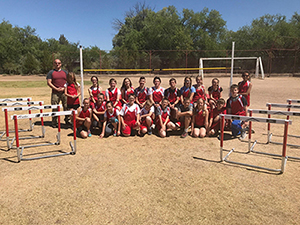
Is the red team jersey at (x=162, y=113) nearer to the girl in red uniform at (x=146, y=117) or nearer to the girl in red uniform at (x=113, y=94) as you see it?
the girl in red uniform at (x=146, y=117)

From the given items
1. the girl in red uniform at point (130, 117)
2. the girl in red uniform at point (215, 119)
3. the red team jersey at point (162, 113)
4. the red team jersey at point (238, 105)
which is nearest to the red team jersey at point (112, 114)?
the girl in red uniform at point (130, 117)

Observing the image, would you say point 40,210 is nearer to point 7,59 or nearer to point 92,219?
point 92,219

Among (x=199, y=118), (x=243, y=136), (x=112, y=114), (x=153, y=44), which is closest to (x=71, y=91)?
(x=112, y=114)

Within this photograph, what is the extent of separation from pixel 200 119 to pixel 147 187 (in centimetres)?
306

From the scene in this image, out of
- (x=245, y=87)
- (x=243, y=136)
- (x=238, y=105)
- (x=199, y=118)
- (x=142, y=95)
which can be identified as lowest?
(x=243, y=136)

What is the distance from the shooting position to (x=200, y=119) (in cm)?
636

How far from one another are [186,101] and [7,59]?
106ft

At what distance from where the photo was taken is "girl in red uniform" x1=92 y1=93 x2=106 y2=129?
6.52 meters

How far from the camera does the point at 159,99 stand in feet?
22.5

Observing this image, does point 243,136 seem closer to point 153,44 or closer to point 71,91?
point 71,91

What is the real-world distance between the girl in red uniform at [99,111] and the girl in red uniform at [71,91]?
2.68 ft

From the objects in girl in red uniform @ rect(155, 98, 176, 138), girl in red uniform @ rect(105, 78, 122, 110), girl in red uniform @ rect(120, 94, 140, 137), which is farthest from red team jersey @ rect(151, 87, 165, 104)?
girl in red uniform @ rect(105, 78, 122, 110)

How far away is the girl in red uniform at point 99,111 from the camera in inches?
257

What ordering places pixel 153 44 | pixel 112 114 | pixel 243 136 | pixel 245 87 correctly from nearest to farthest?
pixel 243 136 → pixel 112 114 → pixel 245 87 → pixel 153 44
